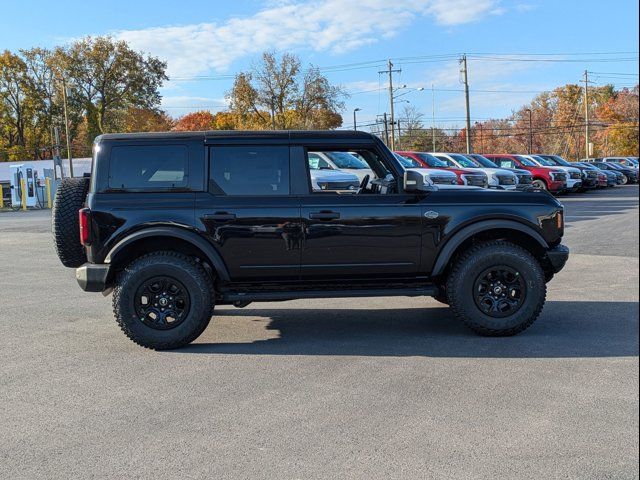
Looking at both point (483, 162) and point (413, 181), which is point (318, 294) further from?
point (483, 162)

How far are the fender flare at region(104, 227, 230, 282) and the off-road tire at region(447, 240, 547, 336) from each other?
87.5 inches

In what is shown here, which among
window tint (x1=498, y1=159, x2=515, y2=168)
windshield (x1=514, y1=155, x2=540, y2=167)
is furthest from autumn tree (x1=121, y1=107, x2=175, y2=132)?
windshield (x1=514, y1=155, x2=540, y2=167)

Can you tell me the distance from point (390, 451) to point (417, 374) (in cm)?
138

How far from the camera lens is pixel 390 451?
11.5ft

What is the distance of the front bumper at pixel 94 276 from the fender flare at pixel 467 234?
310 cm

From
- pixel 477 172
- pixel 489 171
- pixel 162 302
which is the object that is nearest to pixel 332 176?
pixel 162 302

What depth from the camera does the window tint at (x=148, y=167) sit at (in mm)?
5699

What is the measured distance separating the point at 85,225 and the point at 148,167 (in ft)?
2.59

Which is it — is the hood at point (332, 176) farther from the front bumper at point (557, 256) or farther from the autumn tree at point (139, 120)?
the autumn tree at point (139, 120)

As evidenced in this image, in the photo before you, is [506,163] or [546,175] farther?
[506,163]

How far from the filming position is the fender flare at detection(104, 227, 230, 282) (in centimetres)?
556

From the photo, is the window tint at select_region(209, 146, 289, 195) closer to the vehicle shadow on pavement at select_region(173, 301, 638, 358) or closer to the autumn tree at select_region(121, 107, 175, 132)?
the vehicle shadow on pavement at select_region(173, 301, 638, 358)

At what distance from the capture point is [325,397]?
4375 millimetres

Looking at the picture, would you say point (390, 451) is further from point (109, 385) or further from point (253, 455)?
point (109, 385)
